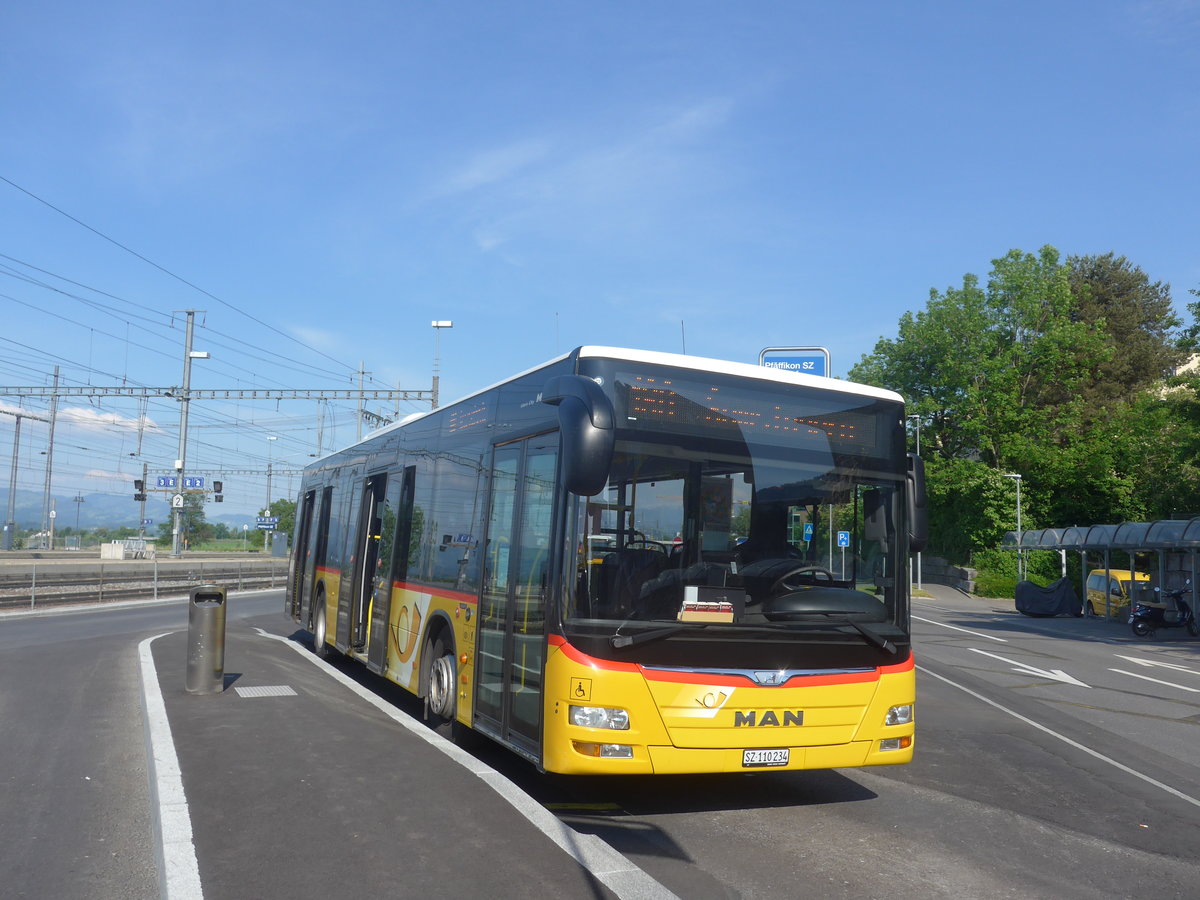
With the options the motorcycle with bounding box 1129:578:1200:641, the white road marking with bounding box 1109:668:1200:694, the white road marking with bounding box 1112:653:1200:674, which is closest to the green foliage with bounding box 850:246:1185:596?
the motorcycle with bounding box 1129:578:1200:641

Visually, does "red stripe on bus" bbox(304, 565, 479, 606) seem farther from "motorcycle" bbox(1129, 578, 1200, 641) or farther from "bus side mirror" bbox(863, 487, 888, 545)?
"motorcycle" bbox(1129, 578, 1200, 641)

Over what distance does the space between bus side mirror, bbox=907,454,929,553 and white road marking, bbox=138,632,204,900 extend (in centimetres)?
498

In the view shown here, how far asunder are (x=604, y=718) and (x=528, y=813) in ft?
2.35

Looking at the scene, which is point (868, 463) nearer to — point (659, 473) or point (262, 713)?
point (659, 473)

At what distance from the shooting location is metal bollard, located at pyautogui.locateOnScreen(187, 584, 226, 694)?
10.4 m

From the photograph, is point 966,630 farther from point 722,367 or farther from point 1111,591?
point 722,367

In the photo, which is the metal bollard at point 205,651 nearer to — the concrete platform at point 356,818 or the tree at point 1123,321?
the concrete platform at point 356,818

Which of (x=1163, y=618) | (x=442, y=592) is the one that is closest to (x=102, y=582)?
(x=442, y=592)

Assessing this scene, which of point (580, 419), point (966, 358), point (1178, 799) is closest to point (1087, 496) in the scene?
point (966, 358)

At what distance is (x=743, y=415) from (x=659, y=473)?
783 mm

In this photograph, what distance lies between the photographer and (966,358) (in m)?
61.4

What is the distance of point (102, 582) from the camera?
31547 millimetres

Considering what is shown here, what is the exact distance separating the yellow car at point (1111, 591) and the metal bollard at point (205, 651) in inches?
1288

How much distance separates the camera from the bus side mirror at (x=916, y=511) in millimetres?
7410
